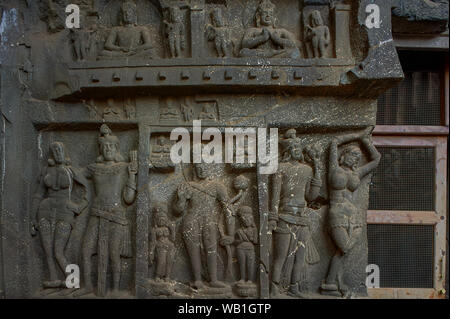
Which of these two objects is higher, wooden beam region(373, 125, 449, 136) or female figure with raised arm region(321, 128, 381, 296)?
wooden beam region(373, 125, 449, 136)

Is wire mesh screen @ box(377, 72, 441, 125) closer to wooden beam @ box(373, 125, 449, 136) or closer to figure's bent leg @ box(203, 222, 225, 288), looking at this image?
wooden beam @ box(373, 125, 449, 136)

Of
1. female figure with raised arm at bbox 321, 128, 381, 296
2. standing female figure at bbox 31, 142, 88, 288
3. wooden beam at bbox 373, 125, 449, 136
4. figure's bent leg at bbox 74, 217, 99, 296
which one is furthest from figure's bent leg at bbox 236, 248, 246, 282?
wooden beam at bbox 373, 125, 449, 136

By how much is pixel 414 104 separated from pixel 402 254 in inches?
59.7

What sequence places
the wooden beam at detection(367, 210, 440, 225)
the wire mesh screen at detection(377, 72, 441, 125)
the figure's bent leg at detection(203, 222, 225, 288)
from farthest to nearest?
the wire mesh screen at detection(377, 72, 441, 125), the wooden beam at detection(367, 210, 440, 225), the figure's bent leg at detection(203, 222, 225, 288)

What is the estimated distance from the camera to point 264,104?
15.3 feet

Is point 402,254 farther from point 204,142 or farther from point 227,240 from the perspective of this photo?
point 204,142

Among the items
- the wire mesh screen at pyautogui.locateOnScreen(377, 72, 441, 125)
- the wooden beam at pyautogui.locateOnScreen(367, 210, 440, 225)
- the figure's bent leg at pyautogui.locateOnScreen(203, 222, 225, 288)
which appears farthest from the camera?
the wire mesh screen at pyautogui.locateOnScreen(377, 72, 441, 125)

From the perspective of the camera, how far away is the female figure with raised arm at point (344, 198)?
455 centimetres

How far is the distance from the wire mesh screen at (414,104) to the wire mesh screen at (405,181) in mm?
304

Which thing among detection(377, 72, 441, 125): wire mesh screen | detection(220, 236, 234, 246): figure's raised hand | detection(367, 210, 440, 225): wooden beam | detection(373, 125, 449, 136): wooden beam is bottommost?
detection(220, 236, 234, 246): figure's raised hand

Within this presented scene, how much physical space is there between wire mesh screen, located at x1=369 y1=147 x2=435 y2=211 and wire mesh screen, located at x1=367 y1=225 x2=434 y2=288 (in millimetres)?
219

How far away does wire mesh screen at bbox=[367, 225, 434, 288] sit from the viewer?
5.35 m
